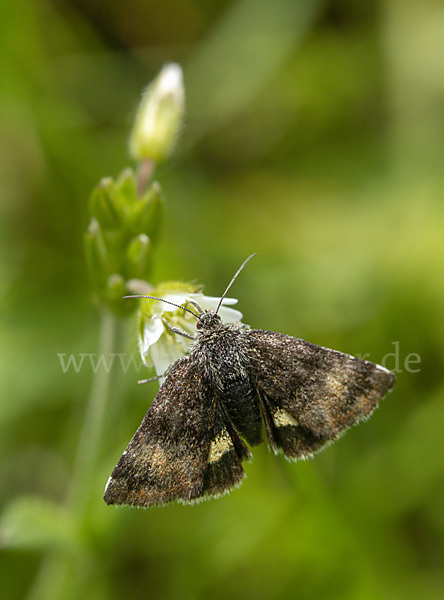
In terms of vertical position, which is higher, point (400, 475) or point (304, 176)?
point (304, 176)

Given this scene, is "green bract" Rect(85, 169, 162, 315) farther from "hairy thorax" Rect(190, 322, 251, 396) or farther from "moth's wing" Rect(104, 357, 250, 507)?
"moth's wing" Rect(104, 357, 250, 507)

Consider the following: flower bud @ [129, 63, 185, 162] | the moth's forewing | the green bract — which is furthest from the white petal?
flower bud @ [129, 63, 185, 162]

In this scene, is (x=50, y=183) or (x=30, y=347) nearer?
(x=30, y=347)

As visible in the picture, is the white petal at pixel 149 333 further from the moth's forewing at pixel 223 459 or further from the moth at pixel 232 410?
the moth's forewing at pixel 223 459

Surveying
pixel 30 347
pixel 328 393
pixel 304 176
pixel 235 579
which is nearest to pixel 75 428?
pixel 30 347

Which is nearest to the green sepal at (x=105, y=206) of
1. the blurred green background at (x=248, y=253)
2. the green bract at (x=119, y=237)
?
the green bract at (x=119, y=237)

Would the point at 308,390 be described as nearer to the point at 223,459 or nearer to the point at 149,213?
the point at 223,459

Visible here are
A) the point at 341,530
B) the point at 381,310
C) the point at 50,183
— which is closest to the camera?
the point at 341,530

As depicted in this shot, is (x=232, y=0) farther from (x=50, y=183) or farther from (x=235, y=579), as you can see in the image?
(x=235, y=579)
